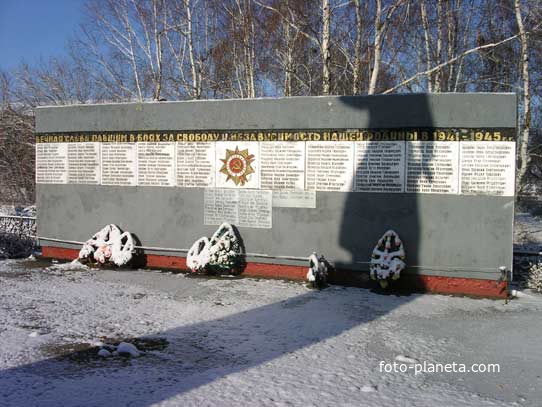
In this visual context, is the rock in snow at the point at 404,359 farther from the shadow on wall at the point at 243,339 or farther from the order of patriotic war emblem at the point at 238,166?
the order of patriotic war emblem at the point at 238,166

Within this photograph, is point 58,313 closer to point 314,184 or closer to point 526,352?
point 314,184

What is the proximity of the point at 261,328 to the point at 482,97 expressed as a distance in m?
4.86

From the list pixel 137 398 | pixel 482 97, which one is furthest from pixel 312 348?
pixel 482 97

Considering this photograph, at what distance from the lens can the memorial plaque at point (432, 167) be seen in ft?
25.1

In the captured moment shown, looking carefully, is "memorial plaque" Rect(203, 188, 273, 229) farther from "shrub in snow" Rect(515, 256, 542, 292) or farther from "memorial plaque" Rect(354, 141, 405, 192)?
"shrub in snow" Rect(515, 256, 542, 292)

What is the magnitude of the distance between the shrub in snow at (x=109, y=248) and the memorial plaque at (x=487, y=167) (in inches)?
238

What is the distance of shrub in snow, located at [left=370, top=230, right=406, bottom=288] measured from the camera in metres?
7.52

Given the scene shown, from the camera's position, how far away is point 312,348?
5.08m

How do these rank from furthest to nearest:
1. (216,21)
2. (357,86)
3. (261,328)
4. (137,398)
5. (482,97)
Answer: (216,21) < (357,86) < (482,97) < (261,328) < (137,398)

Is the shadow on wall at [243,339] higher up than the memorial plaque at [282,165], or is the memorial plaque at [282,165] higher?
the memorial plaque at [282,165]

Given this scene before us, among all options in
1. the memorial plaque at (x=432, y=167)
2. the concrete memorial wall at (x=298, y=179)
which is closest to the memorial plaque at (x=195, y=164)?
the concrete memorial wall at (x=298, y=179)

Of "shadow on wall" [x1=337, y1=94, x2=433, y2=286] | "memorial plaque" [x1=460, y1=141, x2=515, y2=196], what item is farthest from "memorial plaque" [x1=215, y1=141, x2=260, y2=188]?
"memorial plaque" [x1=460, y1=141, x2=515, y2=196]

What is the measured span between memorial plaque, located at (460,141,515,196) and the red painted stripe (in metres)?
1.42

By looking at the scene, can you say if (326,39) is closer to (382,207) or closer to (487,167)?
(382,207)
